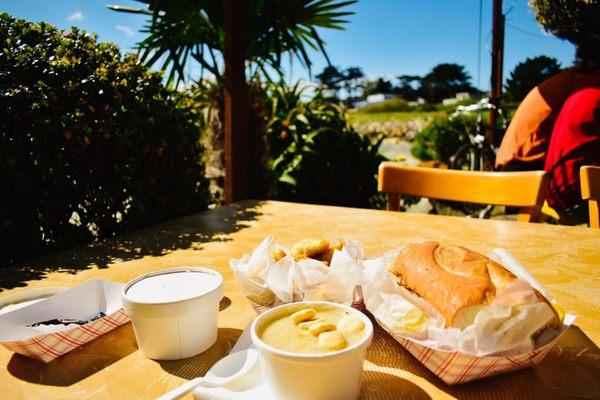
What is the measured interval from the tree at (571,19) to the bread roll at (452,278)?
3304mm

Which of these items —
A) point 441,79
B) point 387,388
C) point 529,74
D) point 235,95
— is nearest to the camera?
point 387,388

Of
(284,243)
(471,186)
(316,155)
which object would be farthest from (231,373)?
(316,155)

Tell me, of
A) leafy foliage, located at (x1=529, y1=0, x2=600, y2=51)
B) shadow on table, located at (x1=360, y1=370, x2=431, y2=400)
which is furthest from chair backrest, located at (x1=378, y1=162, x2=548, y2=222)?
leafy foliage, located at (x1=529, y1=0, x2=600, y2=51)

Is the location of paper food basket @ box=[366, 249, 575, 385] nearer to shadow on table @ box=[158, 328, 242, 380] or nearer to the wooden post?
shadow on table @ box=[158, 328, 242, 380]

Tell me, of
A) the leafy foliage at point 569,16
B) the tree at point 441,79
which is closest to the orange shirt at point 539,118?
the leafy foliage at point 569,16

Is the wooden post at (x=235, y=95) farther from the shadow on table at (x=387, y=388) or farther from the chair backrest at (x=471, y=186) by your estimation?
the shadow on table at (x=387, y=388)

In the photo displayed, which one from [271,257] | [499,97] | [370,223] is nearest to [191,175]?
[370,223]

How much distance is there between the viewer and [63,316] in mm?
950

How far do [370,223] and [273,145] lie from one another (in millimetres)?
2741

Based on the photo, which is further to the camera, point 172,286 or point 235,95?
point 235,95

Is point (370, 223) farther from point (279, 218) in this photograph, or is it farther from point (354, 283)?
point (354, 283)

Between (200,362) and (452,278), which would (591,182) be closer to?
(452,278)

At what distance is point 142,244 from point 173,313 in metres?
1.00

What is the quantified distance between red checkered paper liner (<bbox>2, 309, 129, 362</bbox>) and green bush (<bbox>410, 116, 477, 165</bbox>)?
7.78 m
